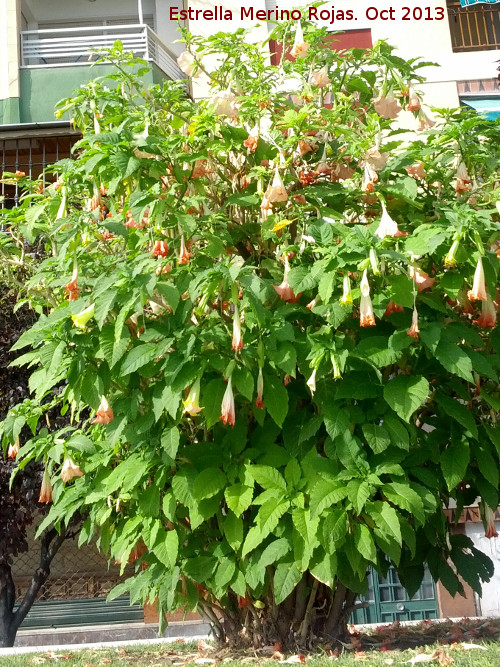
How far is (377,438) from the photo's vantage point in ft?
15.6

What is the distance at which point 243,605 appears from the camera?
5.35 meters

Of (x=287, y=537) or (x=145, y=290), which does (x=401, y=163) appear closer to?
(x=145, y=290)

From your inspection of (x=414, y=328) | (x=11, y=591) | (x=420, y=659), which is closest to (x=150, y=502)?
(x=420, y=659)

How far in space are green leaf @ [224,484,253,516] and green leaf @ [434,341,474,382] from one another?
121 centimetres

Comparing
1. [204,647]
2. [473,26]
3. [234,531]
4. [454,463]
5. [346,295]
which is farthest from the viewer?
[473,26]

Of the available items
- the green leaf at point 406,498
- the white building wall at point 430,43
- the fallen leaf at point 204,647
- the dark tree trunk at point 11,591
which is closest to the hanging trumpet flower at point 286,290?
the green leaf at point 406,498

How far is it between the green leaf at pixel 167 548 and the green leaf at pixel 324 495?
2.73ft

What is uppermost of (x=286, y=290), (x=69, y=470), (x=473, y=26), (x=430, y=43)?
(x=473, y=26)

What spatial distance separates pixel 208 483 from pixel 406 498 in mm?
1042

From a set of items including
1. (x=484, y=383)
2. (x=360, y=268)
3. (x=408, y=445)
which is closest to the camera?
(x=360, y=268)

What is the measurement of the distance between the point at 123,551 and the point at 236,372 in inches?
53.9

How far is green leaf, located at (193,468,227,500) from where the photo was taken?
16.0 feet

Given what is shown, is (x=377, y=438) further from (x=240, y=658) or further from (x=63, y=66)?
(x=63, y=66)

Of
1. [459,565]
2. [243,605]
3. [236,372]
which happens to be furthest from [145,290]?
[459,565]
